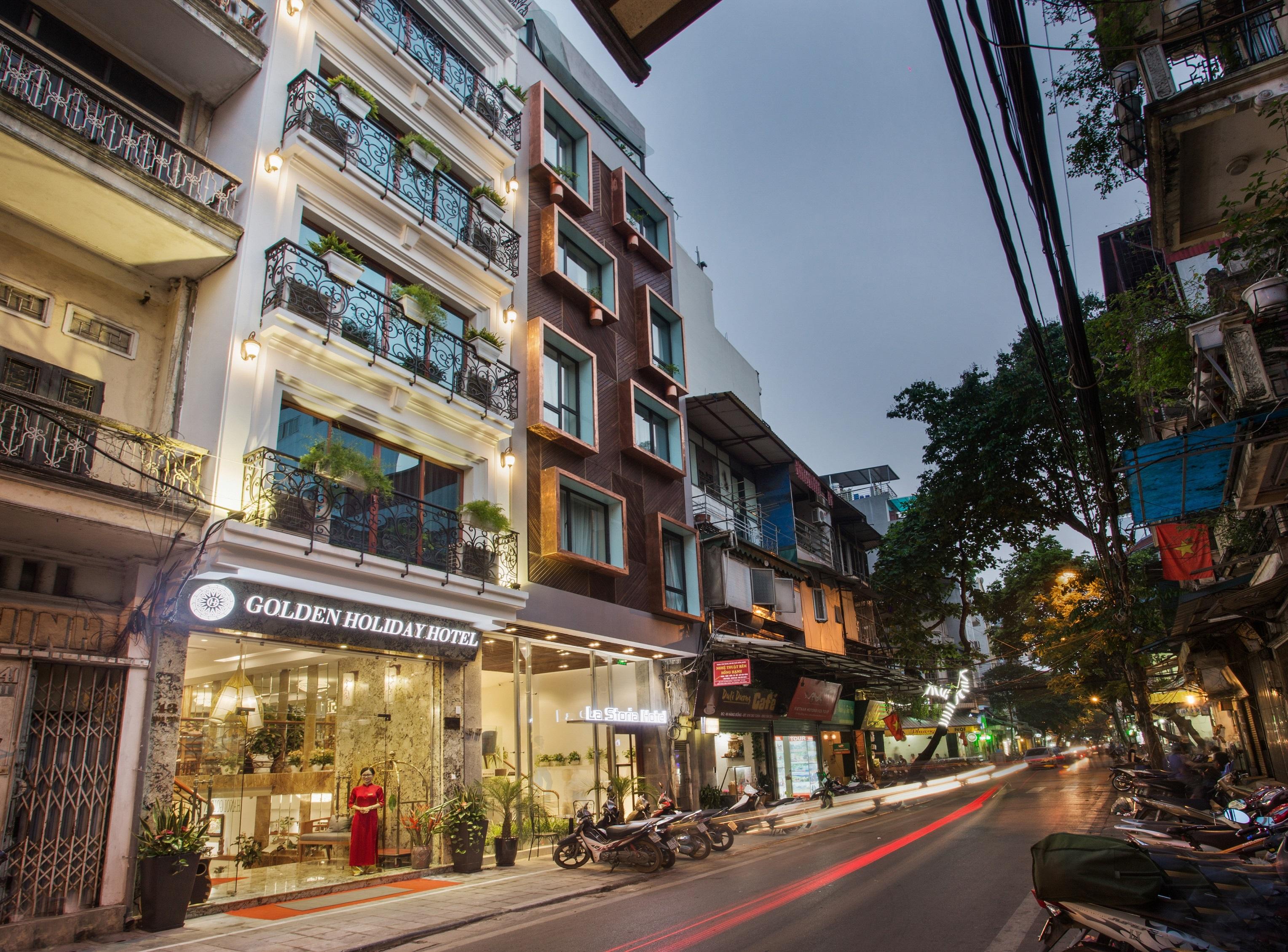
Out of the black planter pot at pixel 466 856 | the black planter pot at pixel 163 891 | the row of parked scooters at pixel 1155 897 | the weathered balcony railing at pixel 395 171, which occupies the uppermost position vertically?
the weathered balcony railing at pixel 395 171

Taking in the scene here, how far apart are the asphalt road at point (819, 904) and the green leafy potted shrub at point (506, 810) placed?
201 centimetres

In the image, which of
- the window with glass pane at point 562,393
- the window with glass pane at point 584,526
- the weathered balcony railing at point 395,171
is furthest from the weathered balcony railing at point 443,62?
the window with glass pane at point 584,526

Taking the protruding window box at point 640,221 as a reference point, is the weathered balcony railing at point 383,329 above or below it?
below

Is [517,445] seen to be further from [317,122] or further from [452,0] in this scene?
[452,0]

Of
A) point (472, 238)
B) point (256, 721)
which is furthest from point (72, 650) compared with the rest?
point (472, 238)

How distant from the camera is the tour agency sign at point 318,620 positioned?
954cm

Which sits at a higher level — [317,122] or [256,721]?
[317,122]

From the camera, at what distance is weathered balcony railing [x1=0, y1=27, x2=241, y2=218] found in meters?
9.62

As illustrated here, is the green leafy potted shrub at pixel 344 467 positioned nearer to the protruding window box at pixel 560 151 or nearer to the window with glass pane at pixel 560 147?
the protruding window box at pixel 560 151

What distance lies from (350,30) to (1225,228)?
1419 centimetres

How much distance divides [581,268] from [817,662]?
540 inches

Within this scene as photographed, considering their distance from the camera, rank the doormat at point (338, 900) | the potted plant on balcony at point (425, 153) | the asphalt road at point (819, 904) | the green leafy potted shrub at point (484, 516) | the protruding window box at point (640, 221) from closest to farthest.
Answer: the asphalt road at point (819, 904)
the doormat at point (338, 900)
the green leafy potted shrub at point (484, 516)
the potted plant on balcony at point (425, 153)
the protruding window box at point (640, 221)

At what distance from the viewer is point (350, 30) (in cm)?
1412

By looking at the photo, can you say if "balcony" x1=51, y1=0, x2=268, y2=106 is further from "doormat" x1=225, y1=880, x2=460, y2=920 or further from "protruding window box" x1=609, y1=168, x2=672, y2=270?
"doormat" x1=225, y1=880, x2=460, y2=920
